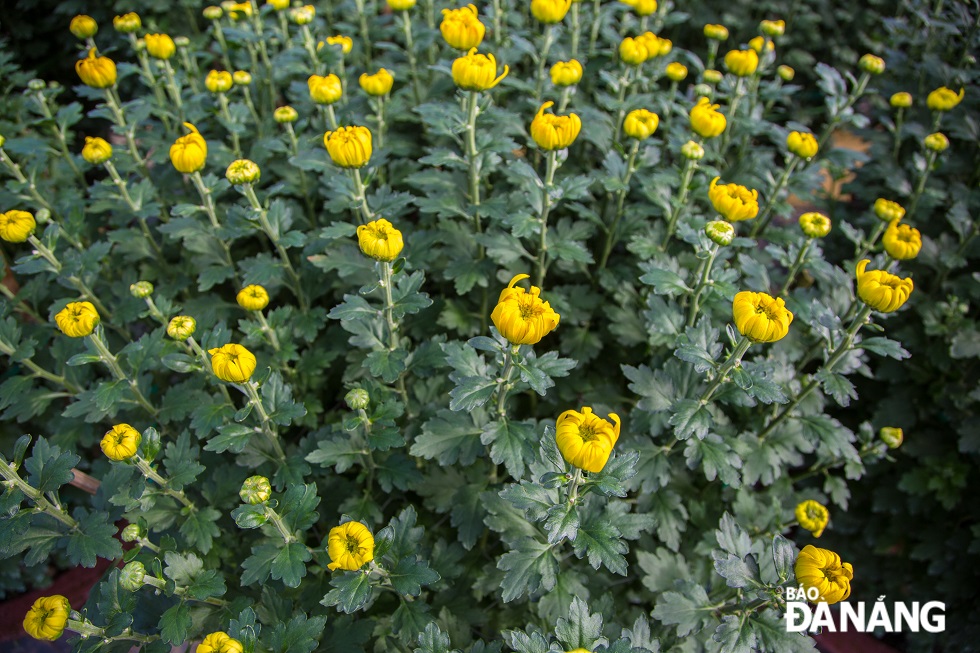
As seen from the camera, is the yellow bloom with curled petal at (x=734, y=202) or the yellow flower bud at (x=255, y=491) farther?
the yellow bloom with curled petal at (x=734, y=202)

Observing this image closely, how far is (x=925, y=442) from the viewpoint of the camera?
8.34 feet

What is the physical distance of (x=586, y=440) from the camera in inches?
51.4

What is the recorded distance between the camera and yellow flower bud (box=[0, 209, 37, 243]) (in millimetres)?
1783

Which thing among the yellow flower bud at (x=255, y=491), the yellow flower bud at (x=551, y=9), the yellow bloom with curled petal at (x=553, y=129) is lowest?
the yellow flower bud at (x=255, y=491)

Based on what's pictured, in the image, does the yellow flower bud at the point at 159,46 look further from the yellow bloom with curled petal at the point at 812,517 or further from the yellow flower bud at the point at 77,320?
the yellow bloom with curled petal at the point at 812,517

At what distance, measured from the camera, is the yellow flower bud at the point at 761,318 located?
1.43m

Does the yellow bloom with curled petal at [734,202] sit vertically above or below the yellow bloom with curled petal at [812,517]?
above

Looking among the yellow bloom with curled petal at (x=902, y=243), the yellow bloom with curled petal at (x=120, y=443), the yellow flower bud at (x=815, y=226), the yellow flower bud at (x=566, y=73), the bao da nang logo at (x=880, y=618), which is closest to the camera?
the yellow bloom with curled petal at (x=120, y=443)

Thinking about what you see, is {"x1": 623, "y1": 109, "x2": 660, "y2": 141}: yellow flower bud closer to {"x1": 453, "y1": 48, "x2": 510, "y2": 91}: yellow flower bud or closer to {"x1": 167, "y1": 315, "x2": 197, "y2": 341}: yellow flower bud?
{"x1": 453, "y1": 48, "x2": 510, "y2": 91}: yellow flower bud

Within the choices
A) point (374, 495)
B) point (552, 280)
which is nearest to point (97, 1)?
point (552, 280)

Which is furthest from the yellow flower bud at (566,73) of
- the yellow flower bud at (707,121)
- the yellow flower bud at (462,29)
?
the yellow flower bud at (707,121)

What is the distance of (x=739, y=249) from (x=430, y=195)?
1.30 m

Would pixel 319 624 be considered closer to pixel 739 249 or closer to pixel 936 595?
pixel 739 249

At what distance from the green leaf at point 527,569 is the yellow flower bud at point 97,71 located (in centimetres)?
220
